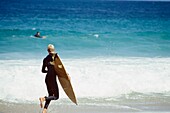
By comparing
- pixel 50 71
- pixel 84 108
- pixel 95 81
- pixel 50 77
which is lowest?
pixel 84 108

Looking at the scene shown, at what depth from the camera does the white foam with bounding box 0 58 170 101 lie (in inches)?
397

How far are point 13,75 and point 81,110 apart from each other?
12.1ft

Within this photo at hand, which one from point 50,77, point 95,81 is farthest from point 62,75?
point 95,81

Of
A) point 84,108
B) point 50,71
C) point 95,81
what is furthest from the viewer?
point 95,81

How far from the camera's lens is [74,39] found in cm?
2328

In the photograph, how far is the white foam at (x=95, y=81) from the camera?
10086mm

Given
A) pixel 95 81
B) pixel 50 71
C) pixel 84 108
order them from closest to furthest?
pixel 50 71 < pixel 84 108 < pixel 95 81

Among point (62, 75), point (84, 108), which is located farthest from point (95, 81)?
point (62, 75)

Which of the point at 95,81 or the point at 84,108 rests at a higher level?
the point at 95,81

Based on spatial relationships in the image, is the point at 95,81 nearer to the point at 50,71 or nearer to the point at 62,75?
the point at 62,75

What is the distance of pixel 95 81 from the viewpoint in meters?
11.1

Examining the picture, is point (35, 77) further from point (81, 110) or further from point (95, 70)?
point (81, 110)

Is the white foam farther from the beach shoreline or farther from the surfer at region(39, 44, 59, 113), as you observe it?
the surfer at region(39, 44, 59, 113)

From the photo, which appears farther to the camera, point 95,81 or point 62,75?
point 95,81
